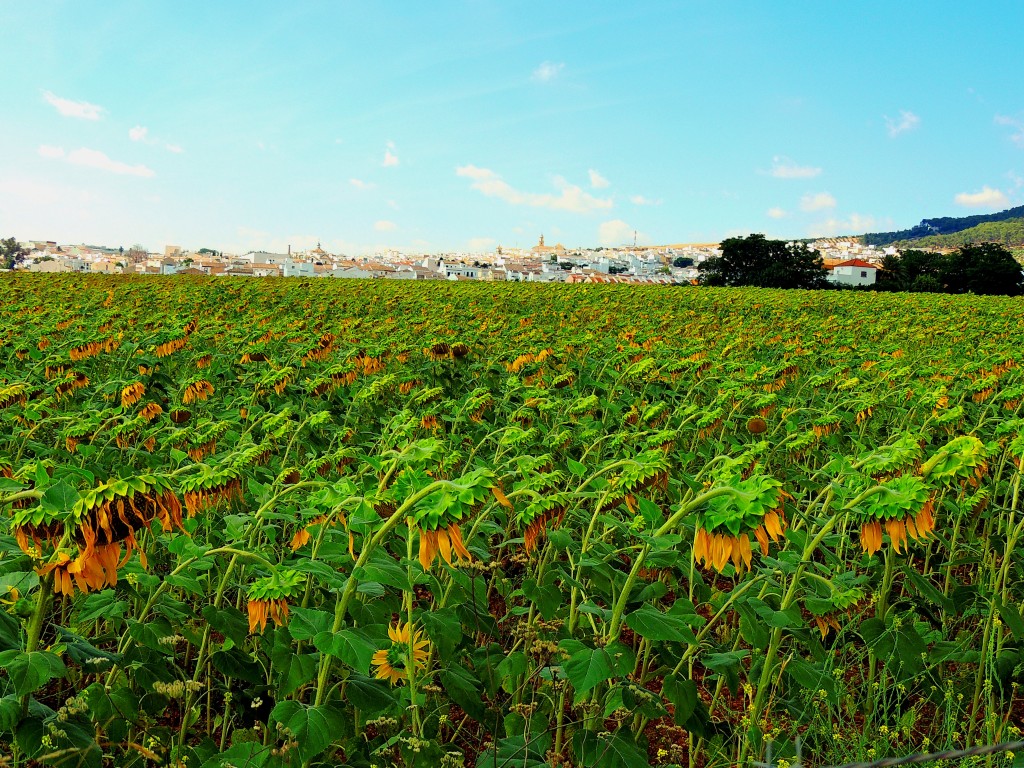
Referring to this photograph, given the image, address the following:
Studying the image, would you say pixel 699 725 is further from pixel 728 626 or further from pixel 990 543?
pixel 990 543

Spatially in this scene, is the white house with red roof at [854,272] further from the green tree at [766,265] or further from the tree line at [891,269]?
the green tree at [766,265]

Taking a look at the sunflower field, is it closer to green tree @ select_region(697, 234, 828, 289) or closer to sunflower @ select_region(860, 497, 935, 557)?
sunflower @ select_region(860, 497, 935, 557)

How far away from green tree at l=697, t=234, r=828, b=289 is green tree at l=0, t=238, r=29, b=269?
104 metres

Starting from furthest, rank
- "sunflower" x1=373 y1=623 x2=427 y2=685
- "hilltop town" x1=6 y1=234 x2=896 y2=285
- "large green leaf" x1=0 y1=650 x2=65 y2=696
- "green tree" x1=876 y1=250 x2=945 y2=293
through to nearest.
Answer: "hilltop town" x1=6 y1=234 x2=896 y2=285
"green tree" x1=876 y1=250 x2=945 y2=293
"sunflower" x1=373 y1=623 x2=427 y2=685
"large green leaf" x1=0 y1=650 x2=65 y2=696

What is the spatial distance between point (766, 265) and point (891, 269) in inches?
415

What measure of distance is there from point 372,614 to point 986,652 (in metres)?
2.30

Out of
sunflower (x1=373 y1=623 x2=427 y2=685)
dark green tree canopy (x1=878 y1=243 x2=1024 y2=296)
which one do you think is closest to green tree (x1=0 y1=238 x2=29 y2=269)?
dark green tree canopy (x1=878 y1=243 x2=1024 y2=296)

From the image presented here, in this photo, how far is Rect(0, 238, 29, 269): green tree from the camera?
373 feet

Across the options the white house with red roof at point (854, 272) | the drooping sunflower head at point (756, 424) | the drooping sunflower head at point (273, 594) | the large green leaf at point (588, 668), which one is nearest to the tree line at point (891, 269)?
the white house with red roof at point (854, 272)

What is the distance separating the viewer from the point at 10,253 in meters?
117

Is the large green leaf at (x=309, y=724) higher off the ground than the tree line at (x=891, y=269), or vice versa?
the tree line at (x=891, y=269)

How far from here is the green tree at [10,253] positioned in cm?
11375

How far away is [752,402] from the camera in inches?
223

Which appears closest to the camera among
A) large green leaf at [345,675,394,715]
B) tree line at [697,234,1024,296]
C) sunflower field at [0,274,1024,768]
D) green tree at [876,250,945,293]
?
sunflower field at [0,274,1024,768]
